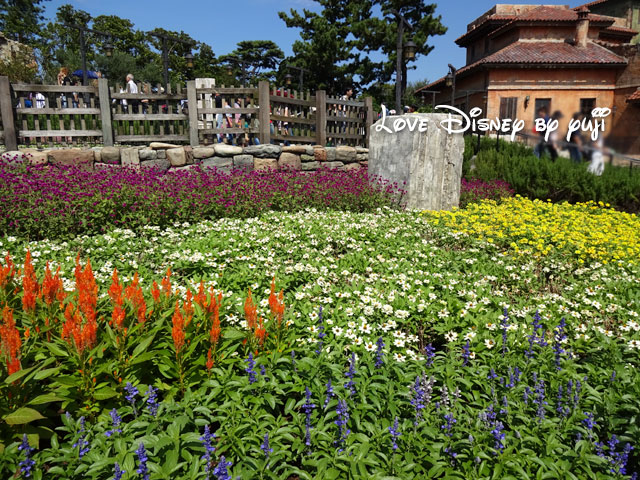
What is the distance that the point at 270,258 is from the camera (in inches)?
188

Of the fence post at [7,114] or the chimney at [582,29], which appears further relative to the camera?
the chimney at [582,29]

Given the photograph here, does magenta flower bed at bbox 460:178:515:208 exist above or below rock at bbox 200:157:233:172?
below

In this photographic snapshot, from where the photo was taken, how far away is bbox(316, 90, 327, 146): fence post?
1210 centimetres

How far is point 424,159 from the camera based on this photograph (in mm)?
8492

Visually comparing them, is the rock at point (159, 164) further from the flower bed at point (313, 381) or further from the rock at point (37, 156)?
the flower bed at point (313, 381)

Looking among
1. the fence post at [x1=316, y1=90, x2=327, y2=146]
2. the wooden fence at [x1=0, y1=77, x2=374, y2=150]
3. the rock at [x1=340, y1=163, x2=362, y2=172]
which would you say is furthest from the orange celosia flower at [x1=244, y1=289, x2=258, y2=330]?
the fence post at [x1=316, y1=90, x2=327, y2=146]

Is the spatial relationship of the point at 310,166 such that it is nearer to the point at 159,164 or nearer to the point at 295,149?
the point at 295,149

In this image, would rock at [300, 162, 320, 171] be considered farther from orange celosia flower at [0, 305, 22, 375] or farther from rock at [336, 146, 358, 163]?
orange celosia flower at [0, 305, 22, 375]

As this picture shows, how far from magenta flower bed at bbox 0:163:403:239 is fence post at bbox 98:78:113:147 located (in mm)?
2186

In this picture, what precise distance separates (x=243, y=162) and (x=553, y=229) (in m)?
6.39

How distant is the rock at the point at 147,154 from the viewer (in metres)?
9.23

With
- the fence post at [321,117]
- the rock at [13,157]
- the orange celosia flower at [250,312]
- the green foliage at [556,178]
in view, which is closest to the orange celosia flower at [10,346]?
the orange celosia flower at [250,312]

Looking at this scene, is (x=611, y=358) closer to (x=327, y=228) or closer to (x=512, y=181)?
(x=327, y=228)

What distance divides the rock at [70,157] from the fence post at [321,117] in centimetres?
587
